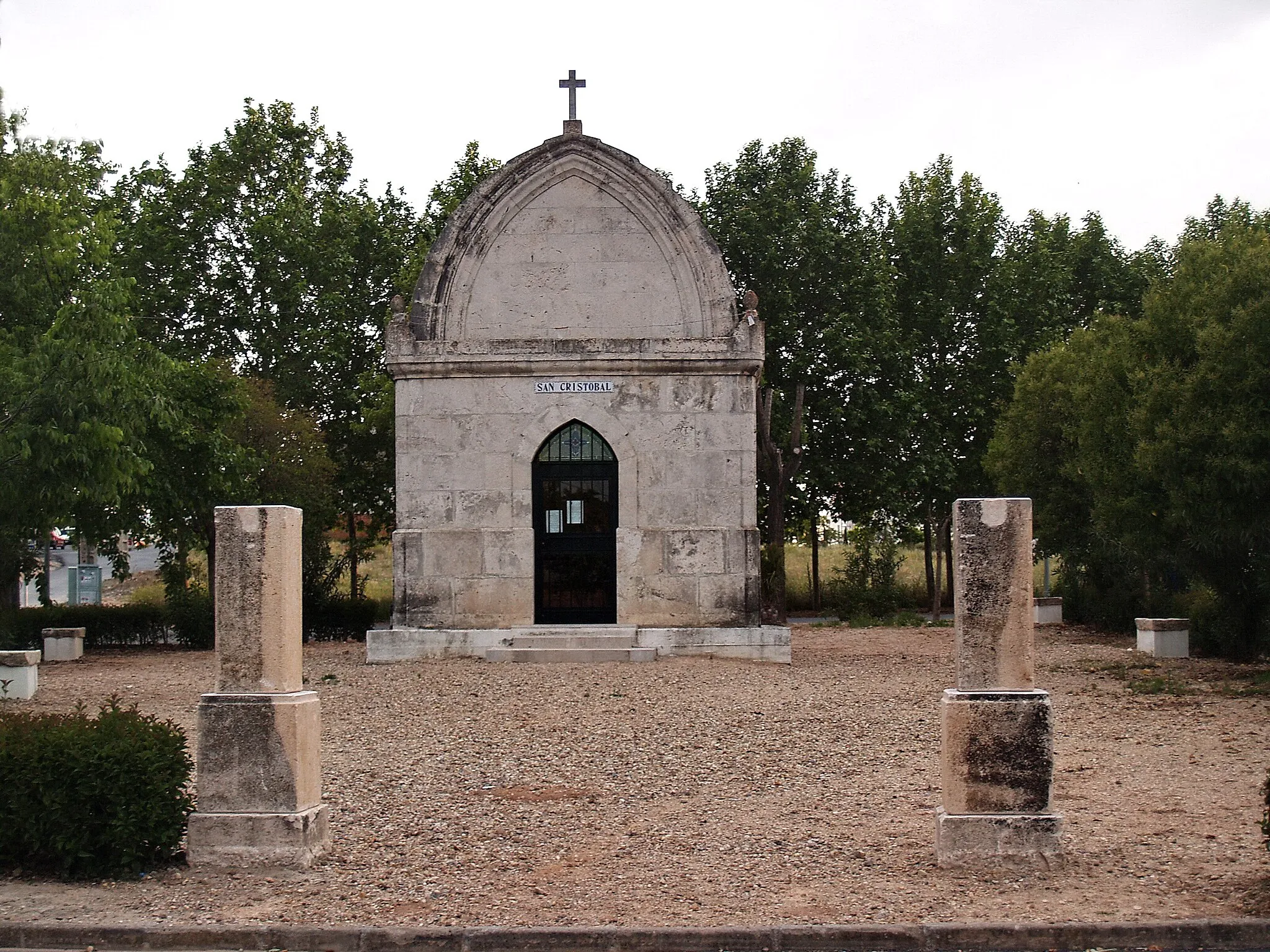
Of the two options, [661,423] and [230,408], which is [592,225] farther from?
[230,408]

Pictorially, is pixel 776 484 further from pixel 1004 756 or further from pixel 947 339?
pixel 1004 756

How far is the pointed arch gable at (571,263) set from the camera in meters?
20.4

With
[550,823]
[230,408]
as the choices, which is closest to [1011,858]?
[550,823]

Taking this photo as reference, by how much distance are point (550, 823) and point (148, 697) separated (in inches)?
342

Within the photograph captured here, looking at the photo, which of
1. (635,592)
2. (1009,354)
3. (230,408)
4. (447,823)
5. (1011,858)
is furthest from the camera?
(1009,354)

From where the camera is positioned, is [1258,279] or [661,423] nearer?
[1258,279]

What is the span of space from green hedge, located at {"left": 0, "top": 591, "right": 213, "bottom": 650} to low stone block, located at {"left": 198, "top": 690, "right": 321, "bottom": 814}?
17.5 metres

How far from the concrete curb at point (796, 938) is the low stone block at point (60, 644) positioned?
17558 mm

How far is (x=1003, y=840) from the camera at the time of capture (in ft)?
27.3

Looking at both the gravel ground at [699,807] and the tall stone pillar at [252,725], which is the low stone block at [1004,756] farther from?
the tall stone pillar at [252,725]

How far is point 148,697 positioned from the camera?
16703 mm

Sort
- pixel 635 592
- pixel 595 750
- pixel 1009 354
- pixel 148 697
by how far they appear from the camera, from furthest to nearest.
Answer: pixel 1009 354, pixel 635 592, pixel 148 697, pixel 595 750

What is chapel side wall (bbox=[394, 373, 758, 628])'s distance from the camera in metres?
20.0

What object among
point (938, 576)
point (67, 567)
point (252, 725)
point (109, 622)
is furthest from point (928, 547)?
point (67, 567)
